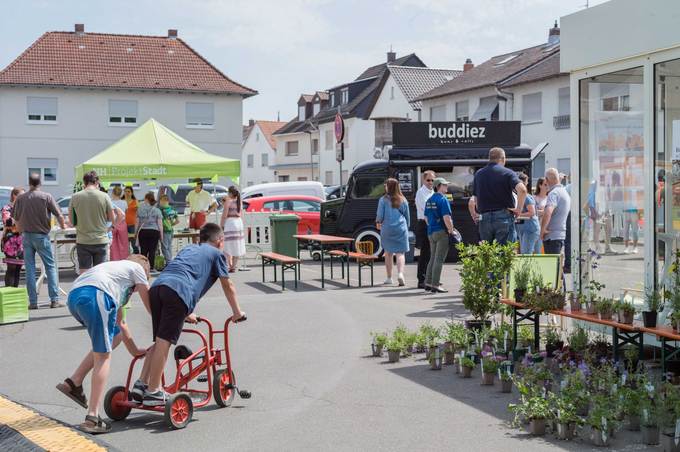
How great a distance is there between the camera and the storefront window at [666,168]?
339 inches

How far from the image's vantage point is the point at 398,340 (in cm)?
967

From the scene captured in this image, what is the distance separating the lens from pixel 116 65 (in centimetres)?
5134

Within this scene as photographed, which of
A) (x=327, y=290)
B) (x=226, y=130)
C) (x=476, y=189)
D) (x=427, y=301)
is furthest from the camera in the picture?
(x=226, y=130)

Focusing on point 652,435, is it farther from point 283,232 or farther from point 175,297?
point 283,232

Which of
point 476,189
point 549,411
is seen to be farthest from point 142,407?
point 476,189

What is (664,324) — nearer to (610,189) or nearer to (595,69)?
(610,189)

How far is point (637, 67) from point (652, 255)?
5.97ft

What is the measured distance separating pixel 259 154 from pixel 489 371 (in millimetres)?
83369

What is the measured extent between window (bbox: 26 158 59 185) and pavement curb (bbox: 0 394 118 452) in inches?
1725

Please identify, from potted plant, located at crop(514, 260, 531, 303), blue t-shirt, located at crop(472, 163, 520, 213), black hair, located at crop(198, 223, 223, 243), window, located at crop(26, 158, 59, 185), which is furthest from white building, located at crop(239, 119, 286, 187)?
black hair, located at crop(198, 223, 223, 243)

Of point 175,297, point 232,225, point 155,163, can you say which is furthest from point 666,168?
point 155,163

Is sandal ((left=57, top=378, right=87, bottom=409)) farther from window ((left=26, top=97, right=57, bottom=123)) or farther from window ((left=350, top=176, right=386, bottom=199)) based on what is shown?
window ((left=26, top=97, right=57, bottom=123))

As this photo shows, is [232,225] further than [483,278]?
Yes

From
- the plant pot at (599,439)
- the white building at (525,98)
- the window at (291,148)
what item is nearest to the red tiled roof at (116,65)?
the white building at (525,98)
